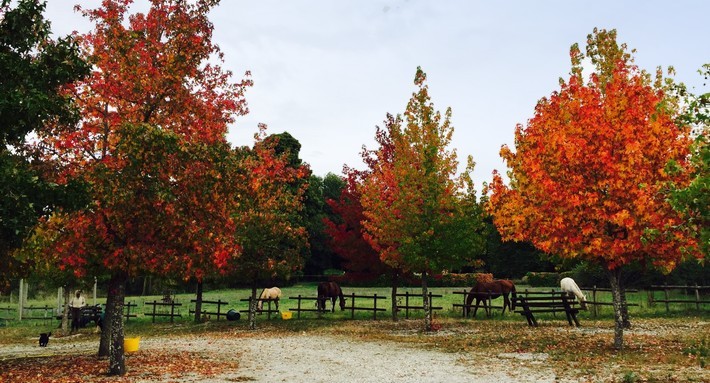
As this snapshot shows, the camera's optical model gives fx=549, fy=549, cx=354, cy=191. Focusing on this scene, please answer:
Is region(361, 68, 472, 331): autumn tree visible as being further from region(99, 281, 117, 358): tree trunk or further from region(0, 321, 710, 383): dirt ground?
region(99, 281, 117, 358): tree trunk

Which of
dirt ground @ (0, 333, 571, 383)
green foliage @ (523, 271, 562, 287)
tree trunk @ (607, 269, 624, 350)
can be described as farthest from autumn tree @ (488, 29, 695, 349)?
green foliage @ (523, 271, 562, 287)

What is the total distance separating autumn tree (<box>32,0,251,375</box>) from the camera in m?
13.1

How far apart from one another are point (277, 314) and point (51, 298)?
40.3 metres

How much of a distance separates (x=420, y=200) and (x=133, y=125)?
12.5 meters

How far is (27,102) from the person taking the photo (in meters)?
10.2

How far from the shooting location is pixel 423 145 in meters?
23.2

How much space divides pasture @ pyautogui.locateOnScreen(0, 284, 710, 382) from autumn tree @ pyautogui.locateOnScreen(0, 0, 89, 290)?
4.37 meters

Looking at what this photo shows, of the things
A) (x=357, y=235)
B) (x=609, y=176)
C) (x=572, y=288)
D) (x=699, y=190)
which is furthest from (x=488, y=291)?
(x=699, y=190)

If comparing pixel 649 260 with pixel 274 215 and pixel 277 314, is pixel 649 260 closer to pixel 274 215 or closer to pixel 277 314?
pixel 274 215

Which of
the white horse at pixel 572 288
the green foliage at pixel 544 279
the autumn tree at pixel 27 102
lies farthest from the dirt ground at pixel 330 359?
the green foliage at pixel 544 279

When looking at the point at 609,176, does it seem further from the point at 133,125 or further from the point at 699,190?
the point at 133,125

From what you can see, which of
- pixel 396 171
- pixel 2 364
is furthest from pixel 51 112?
pixel 396 171

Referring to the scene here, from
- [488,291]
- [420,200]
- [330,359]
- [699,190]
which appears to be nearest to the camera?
[699,190]

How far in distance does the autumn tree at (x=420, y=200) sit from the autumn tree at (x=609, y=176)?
5316mm
